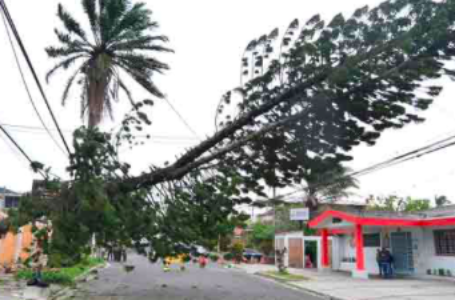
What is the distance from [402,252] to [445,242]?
3.47 m

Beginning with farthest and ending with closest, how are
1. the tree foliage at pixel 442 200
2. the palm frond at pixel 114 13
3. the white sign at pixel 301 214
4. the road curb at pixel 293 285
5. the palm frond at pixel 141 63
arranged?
the tree foliage at pixel 442 200, the white sign at pixel 301 214, the palm frond at pixel 141 63, the road curb at pixel 293 285, the palm frond at pixel 114 13

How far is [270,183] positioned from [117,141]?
2516mm

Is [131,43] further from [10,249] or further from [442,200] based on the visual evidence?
[442,200]

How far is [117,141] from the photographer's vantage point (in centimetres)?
740

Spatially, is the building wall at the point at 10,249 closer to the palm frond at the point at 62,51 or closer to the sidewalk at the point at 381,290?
the palm frond at the point at 62,51

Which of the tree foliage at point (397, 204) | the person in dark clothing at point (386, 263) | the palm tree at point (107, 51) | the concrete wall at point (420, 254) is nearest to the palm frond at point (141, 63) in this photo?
the palm tree at point (107, 51)

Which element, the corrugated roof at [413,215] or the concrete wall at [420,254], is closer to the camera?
the concrete wall at [420,254]

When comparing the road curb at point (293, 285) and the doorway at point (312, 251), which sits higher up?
the doorway at point (312, 251)

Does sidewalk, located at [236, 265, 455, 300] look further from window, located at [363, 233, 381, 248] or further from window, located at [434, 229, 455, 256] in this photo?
window, located at [363, 233, 381, 248]

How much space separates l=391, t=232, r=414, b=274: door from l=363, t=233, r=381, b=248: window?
1033mm

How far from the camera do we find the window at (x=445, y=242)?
20.6 m

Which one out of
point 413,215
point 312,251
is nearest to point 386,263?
point 413,215

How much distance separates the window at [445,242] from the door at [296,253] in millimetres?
12507

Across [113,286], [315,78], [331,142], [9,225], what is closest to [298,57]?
[315,78]
